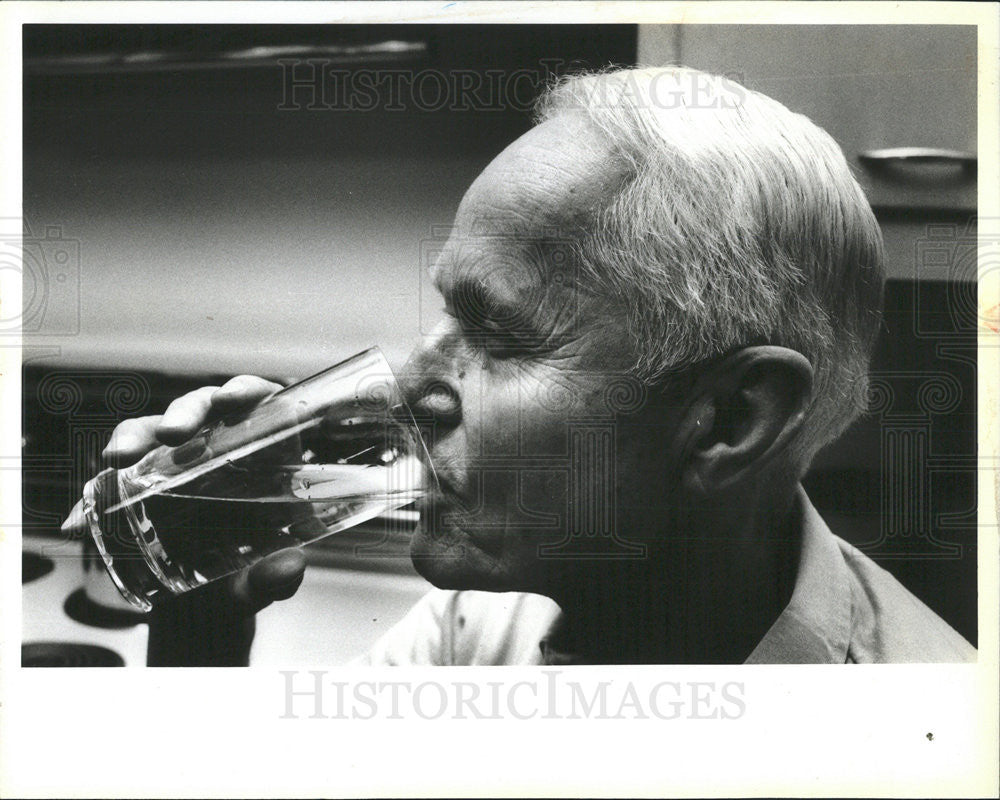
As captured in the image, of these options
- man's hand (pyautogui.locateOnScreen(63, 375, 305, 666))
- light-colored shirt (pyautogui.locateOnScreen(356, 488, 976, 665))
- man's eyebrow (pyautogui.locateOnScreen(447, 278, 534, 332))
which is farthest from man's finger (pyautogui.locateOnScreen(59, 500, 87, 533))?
man's eyebrow (pyautogui.locateOnScreen(447, 278, 534, 332))

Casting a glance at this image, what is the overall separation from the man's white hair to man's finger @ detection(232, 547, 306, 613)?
→ 1.46 feet

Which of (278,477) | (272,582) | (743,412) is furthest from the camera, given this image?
(272,582)

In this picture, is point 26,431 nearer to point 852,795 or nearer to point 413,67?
point 413,67

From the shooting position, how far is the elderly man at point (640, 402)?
980mm

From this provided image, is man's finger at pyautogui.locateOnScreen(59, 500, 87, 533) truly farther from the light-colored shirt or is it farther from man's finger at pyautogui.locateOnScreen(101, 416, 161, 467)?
the light-colored shirt

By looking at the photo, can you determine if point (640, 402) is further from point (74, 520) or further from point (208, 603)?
point (74, 520)

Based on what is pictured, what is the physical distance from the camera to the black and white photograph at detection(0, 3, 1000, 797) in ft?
3.47

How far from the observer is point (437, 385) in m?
1.01

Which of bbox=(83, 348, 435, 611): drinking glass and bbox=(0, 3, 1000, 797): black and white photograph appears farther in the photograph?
bbox=(0, 3, 1000, 797): black and white photograph

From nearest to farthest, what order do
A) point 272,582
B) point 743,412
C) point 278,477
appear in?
point 278,477
point 743,412
point 272,582

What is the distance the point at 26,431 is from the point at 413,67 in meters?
0.60

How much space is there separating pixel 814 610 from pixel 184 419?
718 mm

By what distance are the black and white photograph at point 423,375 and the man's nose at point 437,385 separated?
1 cm

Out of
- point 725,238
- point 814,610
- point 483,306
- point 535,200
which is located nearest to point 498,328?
point 483,306
